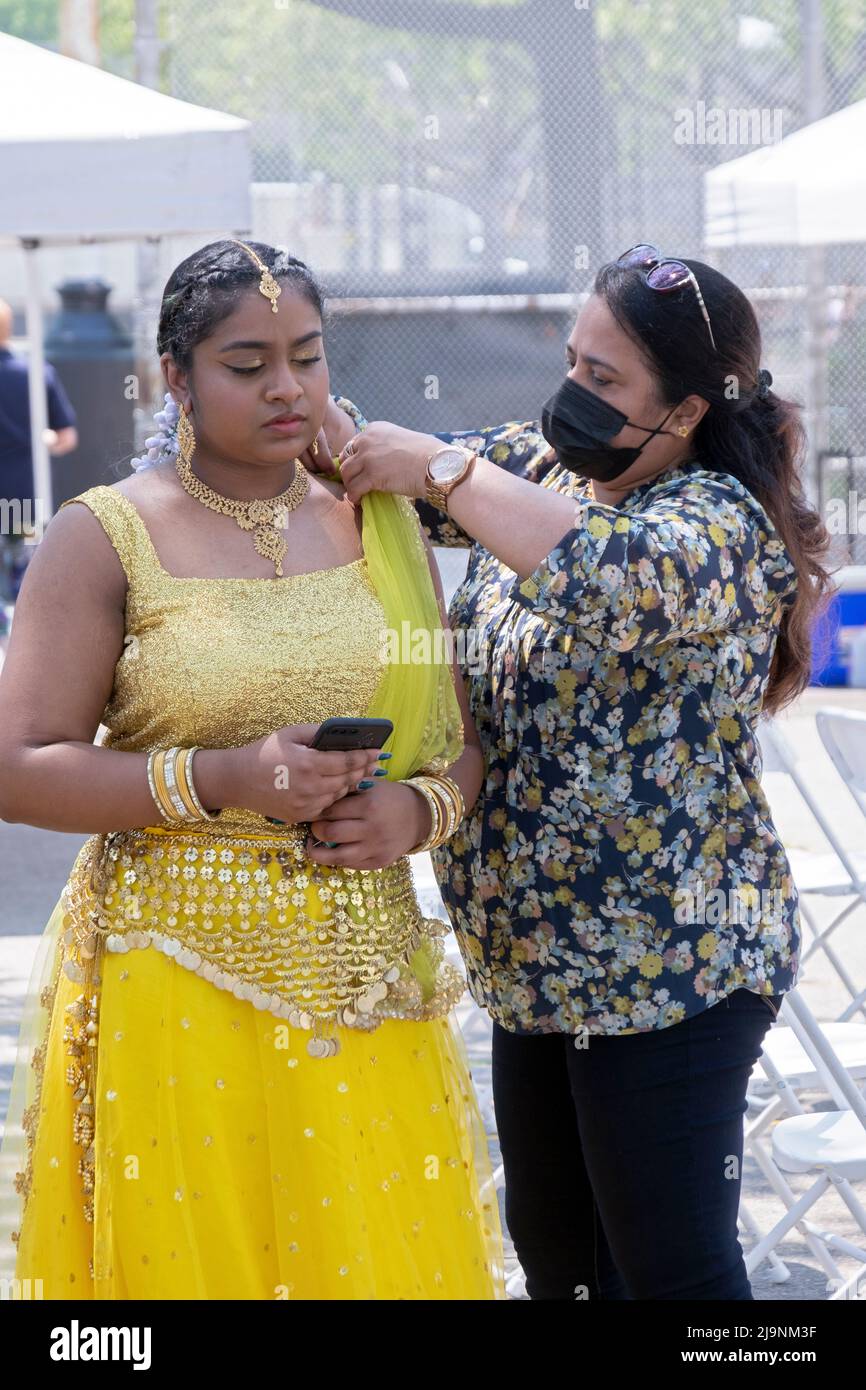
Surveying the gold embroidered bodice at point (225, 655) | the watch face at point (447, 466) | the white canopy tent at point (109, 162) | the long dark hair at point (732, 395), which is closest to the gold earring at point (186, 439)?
the gold embroidered bodice at point (225, 655)

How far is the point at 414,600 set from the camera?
230 centimetres

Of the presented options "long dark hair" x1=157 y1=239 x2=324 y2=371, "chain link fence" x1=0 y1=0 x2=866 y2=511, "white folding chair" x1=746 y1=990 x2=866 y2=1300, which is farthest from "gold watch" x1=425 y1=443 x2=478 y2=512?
"chain link fence" x1=0 y1=0 x2=866 y2=511

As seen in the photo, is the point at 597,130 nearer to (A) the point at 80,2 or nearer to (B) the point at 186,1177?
(A) the point at 80,2

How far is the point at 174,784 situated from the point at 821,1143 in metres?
1.65

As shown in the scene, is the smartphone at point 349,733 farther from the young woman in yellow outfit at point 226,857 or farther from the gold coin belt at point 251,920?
the gold coin belt at point 251,920

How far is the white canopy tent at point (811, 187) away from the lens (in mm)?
7617

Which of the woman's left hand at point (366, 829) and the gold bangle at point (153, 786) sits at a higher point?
the gold bangle at point (153, 786)

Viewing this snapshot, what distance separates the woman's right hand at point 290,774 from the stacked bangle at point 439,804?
17 centimetres

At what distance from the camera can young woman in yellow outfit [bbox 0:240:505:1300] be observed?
7.03ft

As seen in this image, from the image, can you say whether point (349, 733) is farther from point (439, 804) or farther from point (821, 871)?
point (821, 871)

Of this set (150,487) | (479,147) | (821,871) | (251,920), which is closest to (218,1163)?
(251,920)

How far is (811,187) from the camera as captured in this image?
7.67 metres

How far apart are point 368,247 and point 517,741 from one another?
7902 mm
